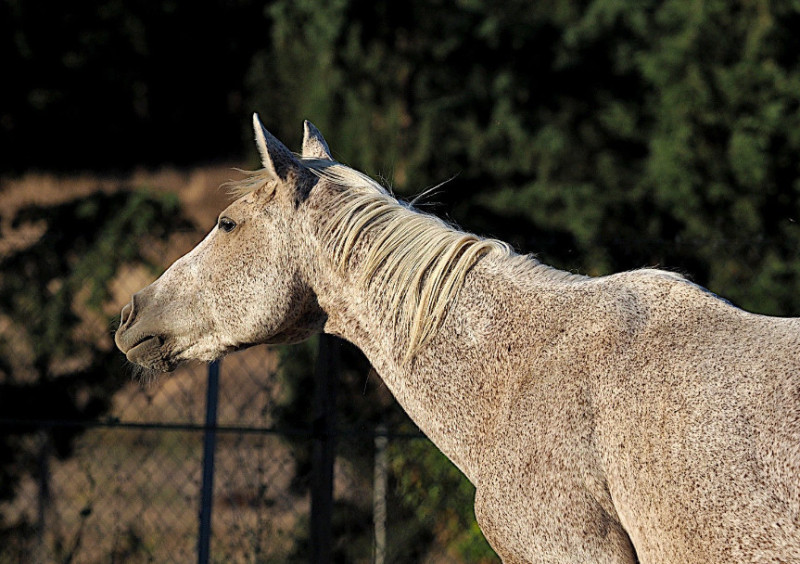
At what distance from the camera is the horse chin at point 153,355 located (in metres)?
3.17

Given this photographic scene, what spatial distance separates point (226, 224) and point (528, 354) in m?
1.19

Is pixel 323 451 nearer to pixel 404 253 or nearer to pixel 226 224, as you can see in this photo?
pixel 226 224

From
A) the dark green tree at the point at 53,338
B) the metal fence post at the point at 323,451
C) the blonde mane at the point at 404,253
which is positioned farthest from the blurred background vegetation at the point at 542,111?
the dark green tree at the point at 53,338

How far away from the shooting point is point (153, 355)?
3.18 m

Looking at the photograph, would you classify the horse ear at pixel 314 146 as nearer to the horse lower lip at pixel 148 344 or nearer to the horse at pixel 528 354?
the horse at pixel 528 354

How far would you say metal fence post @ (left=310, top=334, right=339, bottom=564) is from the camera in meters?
4.41

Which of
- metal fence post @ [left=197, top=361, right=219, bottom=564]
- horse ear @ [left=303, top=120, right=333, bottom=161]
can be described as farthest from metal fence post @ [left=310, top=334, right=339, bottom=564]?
horse ear @ [left=303, top=120, right=333, bottom=161]

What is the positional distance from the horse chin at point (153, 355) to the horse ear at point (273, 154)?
0.75 meters

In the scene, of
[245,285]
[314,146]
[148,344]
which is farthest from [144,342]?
[314,146]

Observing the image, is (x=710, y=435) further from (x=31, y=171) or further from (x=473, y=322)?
(x=31, y=171)

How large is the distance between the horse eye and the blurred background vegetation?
5.69 ft

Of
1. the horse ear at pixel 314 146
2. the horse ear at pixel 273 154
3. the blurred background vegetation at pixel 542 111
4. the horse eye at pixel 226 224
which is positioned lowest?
the blurred background vegetation at pixel 542 111

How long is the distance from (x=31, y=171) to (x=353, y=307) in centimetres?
2129

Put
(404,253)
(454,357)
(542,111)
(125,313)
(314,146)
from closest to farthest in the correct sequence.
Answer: (454,357), (404,253), (125,313), (314,146), (542,111)
